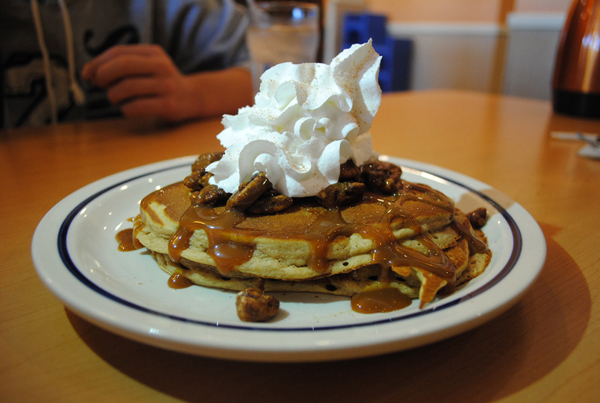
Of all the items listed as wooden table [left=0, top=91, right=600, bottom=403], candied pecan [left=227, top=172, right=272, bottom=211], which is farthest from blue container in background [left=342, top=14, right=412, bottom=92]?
candied pecan [left=227, top=172, right=272, bottom=211]

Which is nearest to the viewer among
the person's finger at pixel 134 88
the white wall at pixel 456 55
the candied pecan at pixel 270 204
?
the candied pecan at pixel 270 204

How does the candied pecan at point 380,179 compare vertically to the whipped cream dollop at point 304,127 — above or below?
below

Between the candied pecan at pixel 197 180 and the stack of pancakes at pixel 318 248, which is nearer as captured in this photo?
the stack of pancakes at pixel 318 248

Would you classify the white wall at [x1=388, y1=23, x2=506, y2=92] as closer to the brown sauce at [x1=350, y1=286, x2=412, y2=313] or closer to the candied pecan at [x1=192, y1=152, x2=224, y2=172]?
the candied pecan at [x1=192, y1=152, x2=224, y2=172]

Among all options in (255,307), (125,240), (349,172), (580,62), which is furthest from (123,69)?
(580,62)

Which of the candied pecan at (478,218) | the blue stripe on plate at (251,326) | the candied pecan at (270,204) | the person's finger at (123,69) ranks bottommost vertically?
the candied pecan at (478,218)

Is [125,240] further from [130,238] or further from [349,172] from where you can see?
[349,172]

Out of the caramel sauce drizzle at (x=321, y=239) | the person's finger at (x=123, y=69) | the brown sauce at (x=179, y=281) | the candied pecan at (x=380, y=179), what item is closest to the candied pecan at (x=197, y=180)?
the caramel sauce drizzle at (x=321, y=239)

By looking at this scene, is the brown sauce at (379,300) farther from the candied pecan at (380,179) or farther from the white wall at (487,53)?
the white wall at (487,53)
